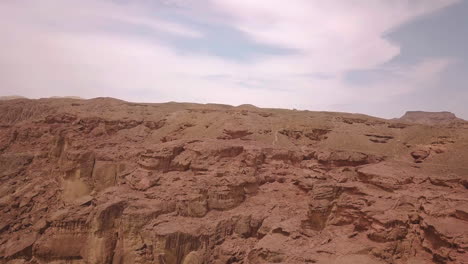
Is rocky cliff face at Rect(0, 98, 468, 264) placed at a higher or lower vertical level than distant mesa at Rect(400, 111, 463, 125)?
lower

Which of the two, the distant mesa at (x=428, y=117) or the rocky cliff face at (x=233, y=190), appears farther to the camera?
the distant mesa at (x=428, y=117)

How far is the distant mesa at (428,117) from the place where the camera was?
199ft

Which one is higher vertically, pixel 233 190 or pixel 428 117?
pixel 428 117

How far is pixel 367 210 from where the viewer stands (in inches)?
640

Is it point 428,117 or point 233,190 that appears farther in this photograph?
point 428,117

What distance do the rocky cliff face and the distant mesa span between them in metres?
37.4

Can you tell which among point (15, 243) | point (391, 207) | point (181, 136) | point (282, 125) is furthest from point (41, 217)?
point (391, 207)

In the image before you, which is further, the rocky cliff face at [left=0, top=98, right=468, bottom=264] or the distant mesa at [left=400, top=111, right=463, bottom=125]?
the distant mesa at [left=400, top=111, right=463, bottom=125]

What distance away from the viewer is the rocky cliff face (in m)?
15.7

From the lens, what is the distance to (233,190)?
2158 cm

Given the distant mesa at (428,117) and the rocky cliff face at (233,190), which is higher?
the distant mesa at (428,117)

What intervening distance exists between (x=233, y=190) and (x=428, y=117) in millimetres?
57642

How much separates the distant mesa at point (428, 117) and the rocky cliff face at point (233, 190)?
37.4 metres

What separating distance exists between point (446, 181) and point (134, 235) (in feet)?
53.8
